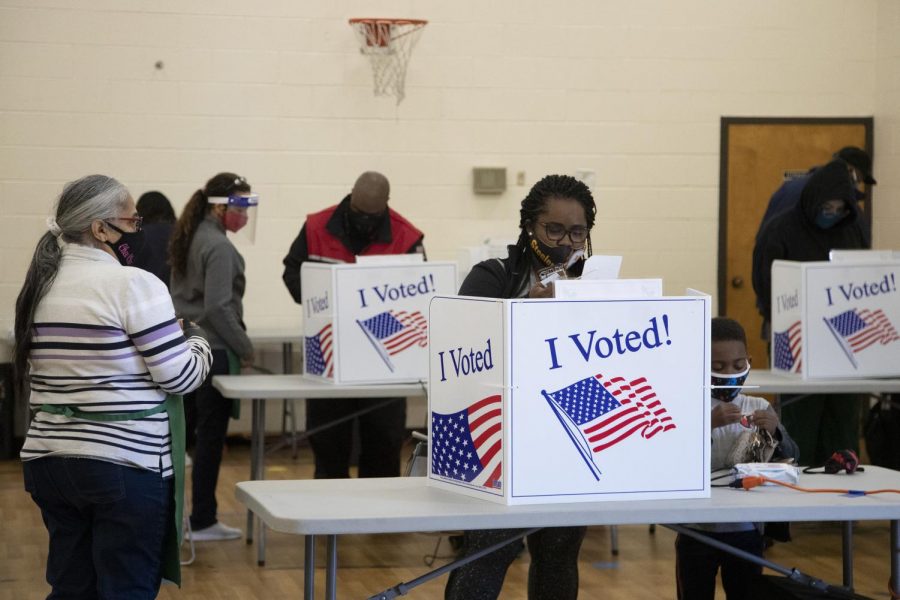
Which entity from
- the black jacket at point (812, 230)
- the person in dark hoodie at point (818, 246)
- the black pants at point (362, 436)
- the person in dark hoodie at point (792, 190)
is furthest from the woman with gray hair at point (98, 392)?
the person in dark hoodie at point (792, 190)

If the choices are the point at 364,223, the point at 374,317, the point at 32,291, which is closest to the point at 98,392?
the point at 32,291

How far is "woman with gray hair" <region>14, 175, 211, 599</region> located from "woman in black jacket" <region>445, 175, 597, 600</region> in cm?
64

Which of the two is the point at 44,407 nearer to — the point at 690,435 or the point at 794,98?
the point at 690,435

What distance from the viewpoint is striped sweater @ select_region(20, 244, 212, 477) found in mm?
2439

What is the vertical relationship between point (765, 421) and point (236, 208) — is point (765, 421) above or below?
below

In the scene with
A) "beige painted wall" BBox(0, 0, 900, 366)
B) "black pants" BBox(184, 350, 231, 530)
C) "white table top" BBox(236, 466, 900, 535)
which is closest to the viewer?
"white table top" BBox(236, 466, 900, 535)

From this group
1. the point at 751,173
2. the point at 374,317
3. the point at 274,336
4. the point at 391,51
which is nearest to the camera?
the point at 374,317

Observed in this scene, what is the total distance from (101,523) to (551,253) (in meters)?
1.08

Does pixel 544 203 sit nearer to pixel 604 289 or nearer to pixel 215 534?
pixel 604 289

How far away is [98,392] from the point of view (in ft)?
8.08

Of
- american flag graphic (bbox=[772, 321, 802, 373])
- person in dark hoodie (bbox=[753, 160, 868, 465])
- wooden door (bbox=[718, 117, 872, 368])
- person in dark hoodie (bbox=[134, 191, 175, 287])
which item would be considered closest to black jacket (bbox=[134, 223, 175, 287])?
person in dark hoodie (bbox=[134, 191, 175, 287])

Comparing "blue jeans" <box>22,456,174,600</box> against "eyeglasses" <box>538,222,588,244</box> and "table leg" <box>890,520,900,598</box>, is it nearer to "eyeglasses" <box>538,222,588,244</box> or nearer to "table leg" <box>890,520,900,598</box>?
"eyeglasses" <box>538,222,588,244</box>

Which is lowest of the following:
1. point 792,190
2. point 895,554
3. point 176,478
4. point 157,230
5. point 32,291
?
point 895,554

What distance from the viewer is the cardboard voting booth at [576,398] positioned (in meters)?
2.24
